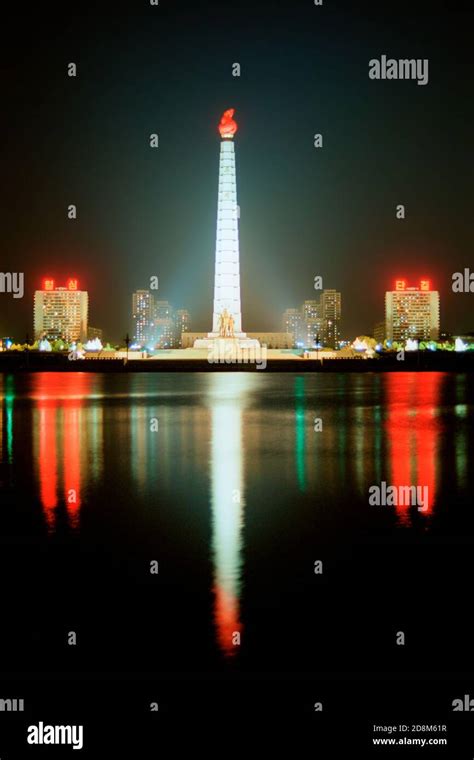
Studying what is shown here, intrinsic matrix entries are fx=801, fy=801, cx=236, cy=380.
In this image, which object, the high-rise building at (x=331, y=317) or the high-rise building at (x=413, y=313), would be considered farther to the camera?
the high-rise building at (x=331, y=317)

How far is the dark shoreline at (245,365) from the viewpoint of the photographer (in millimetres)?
54281

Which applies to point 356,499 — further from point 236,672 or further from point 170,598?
point 236,672

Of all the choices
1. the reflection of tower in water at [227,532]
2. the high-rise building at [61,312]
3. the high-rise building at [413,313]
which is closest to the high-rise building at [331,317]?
the high-rise building at [413,313]

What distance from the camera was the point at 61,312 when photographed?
383ft

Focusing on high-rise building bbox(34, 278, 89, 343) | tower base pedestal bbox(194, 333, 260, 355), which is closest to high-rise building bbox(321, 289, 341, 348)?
high-rise building bbox(34, 278, 89, 343)

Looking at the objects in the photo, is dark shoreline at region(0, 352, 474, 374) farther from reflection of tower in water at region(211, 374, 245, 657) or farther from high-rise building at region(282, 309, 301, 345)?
high-rise building at region(282, 309, 301, 345)

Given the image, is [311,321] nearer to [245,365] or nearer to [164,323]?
[164,323]

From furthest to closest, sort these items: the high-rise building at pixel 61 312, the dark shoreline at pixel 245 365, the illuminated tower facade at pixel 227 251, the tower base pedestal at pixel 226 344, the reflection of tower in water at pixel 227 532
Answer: the high-rise building at pixel 61 312 → the tower base pedestal at pixel 226 344 → the illuminated tower facade at pixel 227 251 → the dark shoreline at pixel 245 365 → the reflection of tower in water at pixel 227 532

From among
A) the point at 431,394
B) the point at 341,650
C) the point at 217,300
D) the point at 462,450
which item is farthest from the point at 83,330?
the point at 341,650

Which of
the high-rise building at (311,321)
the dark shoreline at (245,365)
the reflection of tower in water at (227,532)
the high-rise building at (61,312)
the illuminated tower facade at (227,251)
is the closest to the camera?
the reflection of tower in water at (227,532)

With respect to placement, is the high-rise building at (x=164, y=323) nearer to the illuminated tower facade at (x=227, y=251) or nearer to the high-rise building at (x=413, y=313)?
the high-rise building at (x=413, y=313)

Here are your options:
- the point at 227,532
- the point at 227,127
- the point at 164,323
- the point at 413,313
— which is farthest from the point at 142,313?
the point at 227,532

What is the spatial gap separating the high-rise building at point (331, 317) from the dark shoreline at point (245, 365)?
2905 inches

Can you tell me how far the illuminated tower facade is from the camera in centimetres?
6138
